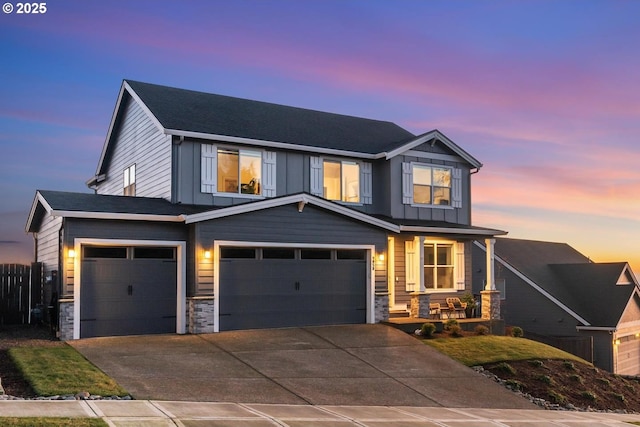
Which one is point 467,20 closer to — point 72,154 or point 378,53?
point 378,53

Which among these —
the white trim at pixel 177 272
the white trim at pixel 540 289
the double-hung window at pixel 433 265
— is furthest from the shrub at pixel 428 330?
the white trim at pixel 540 289

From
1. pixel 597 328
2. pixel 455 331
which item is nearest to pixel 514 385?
pixel 455 331

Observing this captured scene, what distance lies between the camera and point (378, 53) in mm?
24062

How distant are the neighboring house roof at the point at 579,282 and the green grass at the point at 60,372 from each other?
2441cm

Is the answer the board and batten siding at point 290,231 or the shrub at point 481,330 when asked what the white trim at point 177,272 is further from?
the shrub at point 481,330

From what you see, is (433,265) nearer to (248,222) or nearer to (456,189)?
(456,189)

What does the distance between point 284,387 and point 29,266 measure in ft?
36.0

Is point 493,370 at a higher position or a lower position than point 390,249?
lower

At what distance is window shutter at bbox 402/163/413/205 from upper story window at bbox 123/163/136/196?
32.8 feet

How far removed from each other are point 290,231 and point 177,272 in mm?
3681

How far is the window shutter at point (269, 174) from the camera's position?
22578mm

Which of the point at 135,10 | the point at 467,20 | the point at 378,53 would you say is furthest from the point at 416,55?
the point at 135,10

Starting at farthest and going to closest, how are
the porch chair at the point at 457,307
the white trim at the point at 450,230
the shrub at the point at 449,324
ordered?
the porch chair at the point at 457,307 < the white trim at the point at 450,230 < the shrub at the point at 449,324

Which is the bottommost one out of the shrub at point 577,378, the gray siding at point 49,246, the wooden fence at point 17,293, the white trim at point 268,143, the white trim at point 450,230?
the shrub at point 577,378
